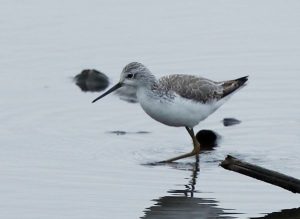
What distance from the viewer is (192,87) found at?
14.4 metres

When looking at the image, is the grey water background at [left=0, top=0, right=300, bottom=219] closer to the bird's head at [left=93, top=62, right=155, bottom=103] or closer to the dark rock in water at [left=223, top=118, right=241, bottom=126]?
the dark rock in water at [left=223, top=118, right=241, bottom=126]

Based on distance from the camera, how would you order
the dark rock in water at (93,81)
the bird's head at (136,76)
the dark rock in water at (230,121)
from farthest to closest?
1. the dark rock in water at (93,81)
2. the dark rock in water at (230,121)
3. the bird's head at (136,76)

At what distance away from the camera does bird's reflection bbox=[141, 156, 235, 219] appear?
11.9m

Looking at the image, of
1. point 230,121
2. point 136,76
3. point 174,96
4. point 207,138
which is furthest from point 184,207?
point 230,121

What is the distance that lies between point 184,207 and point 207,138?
298 cm

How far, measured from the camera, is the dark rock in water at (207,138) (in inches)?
591

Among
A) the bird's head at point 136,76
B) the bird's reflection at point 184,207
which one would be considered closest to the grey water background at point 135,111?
the bird's reflection at point 184,207

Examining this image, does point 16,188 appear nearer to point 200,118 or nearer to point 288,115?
point 200,118

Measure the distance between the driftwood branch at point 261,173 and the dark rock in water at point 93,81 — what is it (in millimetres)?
6437

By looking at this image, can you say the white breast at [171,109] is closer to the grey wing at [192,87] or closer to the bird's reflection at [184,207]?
the grey wing at [192,87]

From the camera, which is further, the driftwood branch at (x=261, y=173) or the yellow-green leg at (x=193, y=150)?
the yellow-green leg at (x=193, y=150)

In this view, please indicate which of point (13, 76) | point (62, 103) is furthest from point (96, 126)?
point (13, 76)

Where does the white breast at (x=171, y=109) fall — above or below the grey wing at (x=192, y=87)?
below

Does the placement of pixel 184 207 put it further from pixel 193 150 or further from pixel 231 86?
pixel 231 86
